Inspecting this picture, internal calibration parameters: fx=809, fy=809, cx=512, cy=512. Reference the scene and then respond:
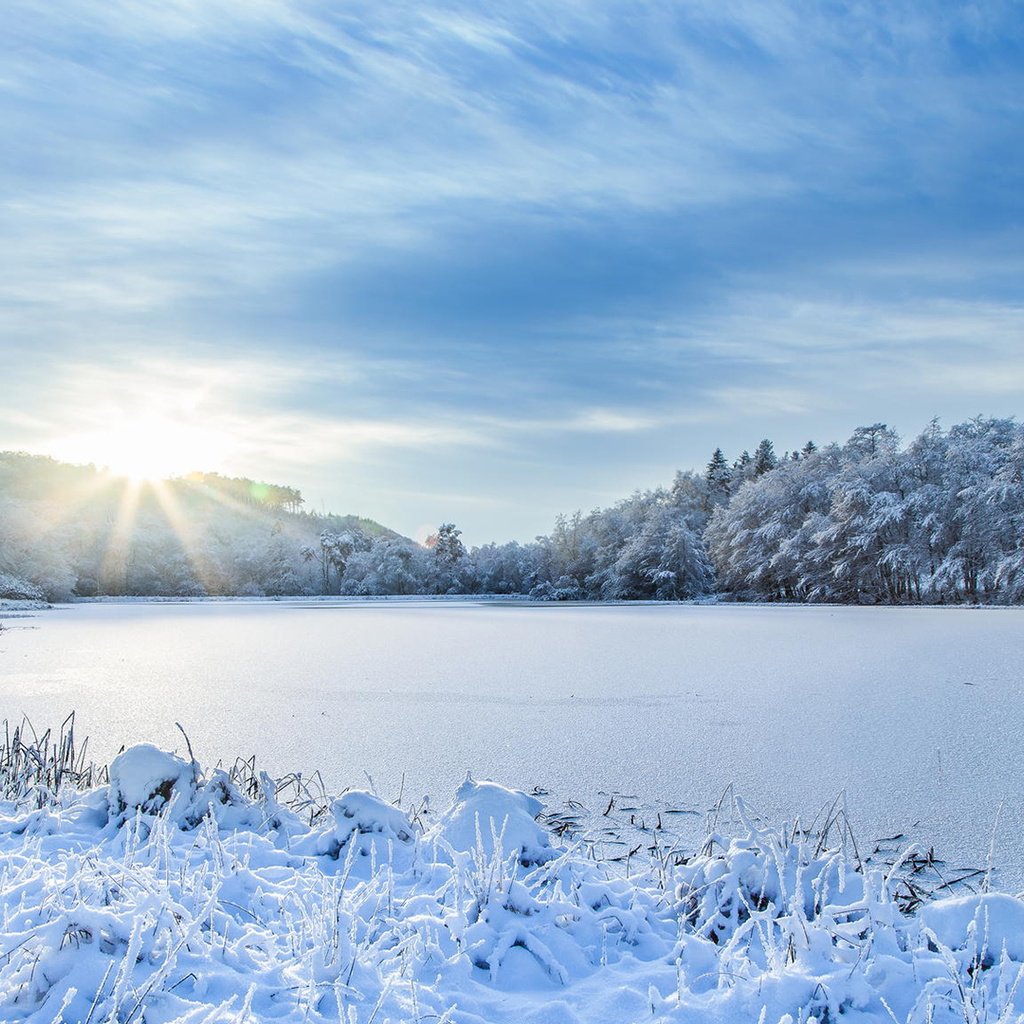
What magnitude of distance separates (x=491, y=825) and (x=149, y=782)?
62.9 inches

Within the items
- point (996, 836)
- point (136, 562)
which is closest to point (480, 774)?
point (996, 836)

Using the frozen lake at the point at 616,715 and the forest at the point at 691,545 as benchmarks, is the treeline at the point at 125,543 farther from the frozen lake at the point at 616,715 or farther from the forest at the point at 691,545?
the frozen lake at the point at 616,715

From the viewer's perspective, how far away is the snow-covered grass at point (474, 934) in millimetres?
1915

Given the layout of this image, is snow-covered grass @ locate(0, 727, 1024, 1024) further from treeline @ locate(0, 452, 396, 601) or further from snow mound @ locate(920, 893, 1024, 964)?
treeline @ locate(0, 452, 396, 601)

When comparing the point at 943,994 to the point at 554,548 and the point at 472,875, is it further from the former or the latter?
the point at 554,548

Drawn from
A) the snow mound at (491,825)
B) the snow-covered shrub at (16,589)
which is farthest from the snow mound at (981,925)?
the snow-covered shrub at (16,589)

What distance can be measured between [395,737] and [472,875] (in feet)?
9.60

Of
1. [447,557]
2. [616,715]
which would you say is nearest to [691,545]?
[447,557]

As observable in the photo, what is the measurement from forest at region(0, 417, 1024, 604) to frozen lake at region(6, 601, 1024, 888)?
16.9 m

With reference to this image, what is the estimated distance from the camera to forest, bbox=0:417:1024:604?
89.9ft

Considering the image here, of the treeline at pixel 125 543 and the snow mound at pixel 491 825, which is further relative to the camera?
the treeline at pixel 125 543

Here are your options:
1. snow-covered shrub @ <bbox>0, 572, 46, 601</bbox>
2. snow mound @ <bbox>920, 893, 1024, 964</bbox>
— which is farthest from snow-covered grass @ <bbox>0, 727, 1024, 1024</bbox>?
snow-covered shrub @ <bbox>0, 572, 46, 601</bbox>

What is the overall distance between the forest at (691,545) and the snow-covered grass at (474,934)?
2612cm

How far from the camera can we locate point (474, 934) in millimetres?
2256
